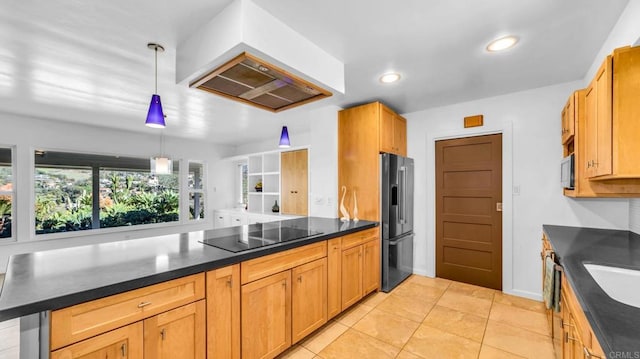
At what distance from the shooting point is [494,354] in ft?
6.64

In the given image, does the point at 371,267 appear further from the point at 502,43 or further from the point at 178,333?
the point at 502,43

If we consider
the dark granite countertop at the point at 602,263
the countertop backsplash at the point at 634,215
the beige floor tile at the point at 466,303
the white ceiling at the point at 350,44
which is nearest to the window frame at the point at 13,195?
the white ceiling at the point at 350,44

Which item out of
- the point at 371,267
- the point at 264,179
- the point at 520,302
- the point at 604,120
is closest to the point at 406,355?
the point at 371,267

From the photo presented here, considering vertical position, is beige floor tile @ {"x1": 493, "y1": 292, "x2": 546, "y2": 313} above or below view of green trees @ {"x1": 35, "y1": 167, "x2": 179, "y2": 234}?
below

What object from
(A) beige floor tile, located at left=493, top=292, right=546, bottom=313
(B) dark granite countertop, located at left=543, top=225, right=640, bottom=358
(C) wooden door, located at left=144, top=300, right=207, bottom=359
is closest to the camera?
(B) dark granite countertop, located at left=543, top=225, right=640, bottom=358

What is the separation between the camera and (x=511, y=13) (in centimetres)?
167

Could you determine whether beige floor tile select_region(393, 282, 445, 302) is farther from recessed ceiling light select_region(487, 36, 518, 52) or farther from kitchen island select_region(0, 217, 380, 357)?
recessed ceiling light select_region(487, 36, 518, 52)

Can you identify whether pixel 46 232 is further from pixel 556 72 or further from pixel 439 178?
pixel 556 72

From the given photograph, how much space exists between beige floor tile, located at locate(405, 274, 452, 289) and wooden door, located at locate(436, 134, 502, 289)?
0.10m

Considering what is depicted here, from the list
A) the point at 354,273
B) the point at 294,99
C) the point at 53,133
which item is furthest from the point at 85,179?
the point at 354,273

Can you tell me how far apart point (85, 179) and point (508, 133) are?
6.75 m

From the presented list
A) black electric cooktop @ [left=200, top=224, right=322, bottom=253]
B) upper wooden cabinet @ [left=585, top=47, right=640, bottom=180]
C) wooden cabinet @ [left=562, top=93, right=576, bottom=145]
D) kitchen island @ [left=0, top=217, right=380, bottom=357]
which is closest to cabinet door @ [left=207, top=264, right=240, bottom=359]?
kitchen island @ [left=0, top=217, right=380, bottom=357]

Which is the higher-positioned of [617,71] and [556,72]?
[556,72]

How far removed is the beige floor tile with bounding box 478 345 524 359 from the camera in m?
1.99
